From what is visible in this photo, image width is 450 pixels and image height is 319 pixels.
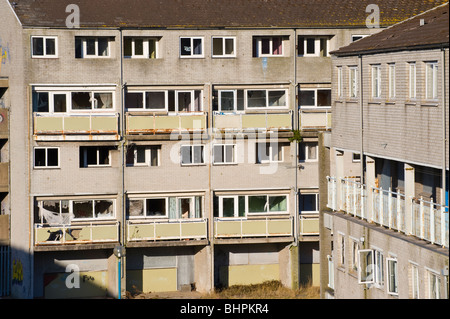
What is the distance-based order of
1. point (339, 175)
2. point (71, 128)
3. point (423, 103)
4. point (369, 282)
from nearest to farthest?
point (423, 103) → point (369, 282) → point (339, 175) → point (71, 128)

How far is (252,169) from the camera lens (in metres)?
52.8

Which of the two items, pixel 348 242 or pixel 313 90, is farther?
pixel 313 90

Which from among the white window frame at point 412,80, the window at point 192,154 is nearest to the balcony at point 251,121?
the window at point 192,154

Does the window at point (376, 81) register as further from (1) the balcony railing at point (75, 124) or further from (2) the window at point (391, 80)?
(1) the balcony railing at point (75, 124)

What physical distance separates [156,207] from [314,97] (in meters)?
8.41

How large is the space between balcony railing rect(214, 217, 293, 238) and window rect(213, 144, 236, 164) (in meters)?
2.58

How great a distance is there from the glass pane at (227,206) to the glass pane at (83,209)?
5723mm

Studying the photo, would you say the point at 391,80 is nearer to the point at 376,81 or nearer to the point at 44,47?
the point at 376,81

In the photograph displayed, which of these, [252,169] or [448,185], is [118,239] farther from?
[448,185]

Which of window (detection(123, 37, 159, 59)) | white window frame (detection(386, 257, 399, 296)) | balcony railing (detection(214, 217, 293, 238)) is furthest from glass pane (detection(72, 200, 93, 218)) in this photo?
white window frame (detection(386, 257, 399, 296))

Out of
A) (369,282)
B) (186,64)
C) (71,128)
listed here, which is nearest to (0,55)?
(71,128)

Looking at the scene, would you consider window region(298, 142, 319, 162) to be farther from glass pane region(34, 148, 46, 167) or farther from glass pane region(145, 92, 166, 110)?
glass pane region(34, 148, 46, 167)

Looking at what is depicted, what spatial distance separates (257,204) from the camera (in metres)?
53.1

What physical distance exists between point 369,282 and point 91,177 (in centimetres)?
2060
